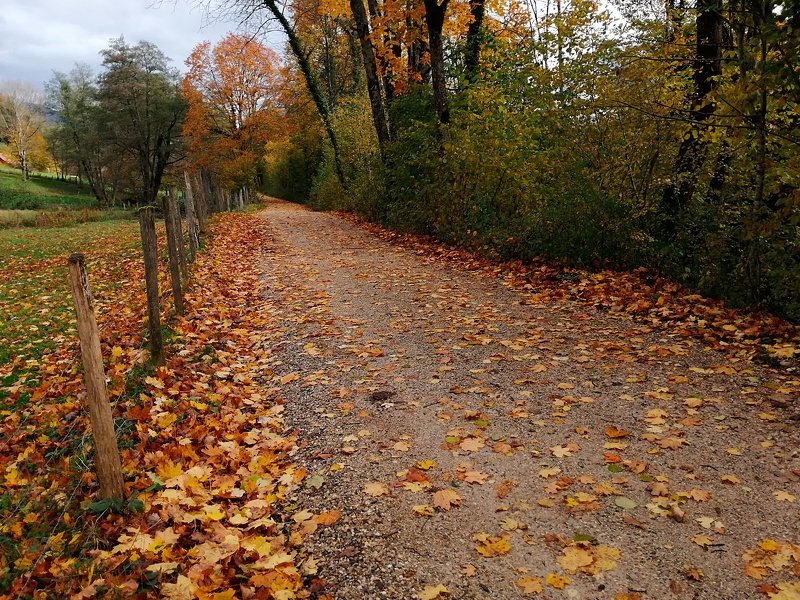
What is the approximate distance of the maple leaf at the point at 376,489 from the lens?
3546 mm

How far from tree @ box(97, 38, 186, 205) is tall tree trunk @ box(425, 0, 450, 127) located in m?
33.2

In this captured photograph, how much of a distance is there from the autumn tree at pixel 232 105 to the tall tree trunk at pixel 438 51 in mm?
29441

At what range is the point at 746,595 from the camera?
257 cm

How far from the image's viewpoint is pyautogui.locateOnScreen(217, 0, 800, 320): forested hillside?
559 centimetres

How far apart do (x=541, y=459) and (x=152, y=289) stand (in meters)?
4.34

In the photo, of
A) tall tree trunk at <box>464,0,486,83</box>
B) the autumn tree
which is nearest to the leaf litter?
tall tree trunk at <box>464,0,486,83</box>

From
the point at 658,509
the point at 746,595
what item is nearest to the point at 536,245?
the point at 658,509

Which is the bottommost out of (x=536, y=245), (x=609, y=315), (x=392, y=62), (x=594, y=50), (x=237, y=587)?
(x=237, y=587)

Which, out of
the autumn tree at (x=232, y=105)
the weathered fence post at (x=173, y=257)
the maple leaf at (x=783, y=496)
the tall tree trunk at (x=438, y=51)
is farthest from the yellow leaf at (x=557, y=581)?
the autumn tree at (x=232, y=105)

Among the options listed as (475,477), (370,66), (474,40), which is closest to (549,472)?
(475,477)

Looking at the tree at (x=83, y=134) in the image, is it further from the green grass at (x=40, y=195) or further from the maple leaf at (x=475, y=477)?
the maple leaf at (x=475, y=477)

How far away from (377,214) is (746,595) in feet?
54.9

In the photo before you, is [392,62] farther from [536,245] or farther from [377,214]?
[536,245]

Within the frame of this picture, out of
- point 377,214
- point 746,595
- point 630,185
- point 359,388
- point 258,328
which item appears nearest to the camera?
point 746,595
